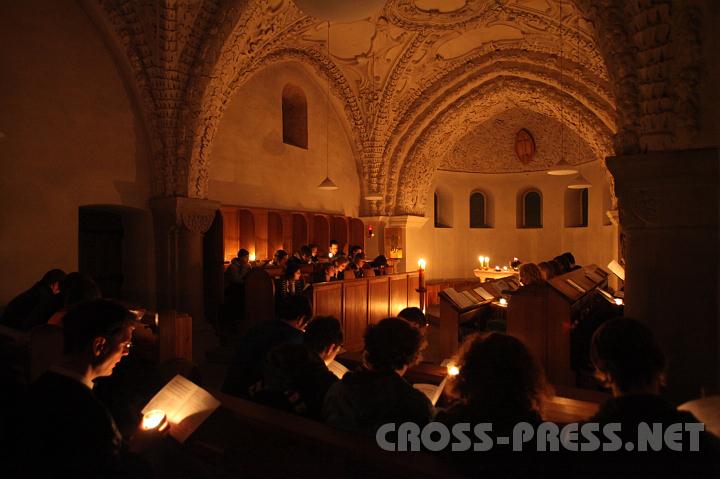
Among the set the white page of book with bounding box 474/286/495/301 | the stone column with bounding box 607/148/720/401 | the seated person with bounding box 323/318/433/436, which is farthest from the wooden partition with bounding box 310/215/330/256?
the seated person with bounding box 323/318/433/436

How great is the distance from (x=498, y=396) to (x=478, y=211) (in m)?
17.0

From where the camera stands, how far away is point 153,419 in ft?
6.41

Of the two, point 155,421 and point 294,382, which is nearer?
point 155,421

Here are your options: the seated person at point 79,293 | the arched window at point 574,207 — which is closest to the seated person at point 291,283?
the seated person at point 79,293

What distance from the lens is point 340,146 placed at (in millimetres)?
12984

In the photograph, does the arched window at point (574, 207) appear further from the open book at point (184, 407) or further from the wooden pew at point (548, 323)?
the open book at point (184, 407)

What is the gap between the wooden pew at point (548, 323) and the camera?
5258 mm

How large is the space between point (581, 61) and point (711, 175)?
7832mm

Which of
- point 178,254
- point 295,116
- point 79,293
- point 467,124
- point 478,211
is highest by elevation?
point 467,124

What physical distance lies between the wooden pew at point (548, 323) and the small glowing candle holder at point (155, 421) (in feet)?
13.6

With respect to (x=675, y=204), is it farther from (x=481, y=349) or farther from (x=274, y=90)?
(x=274, y=90)

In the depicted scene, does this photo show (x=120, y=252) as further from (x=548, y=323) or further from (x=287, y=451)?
(x=287, y=451)

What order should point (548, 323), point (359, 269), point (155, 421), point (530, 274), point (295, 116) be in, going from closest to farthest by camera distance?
1. point (155, 421)
2. point (548, 323)
3. point (530, 274)
4. point (359, 269)
5. point (295, 116)

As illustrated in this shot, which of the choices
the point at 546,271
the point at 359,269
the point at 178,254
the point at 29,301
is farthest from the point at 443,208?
the point at 29,301
